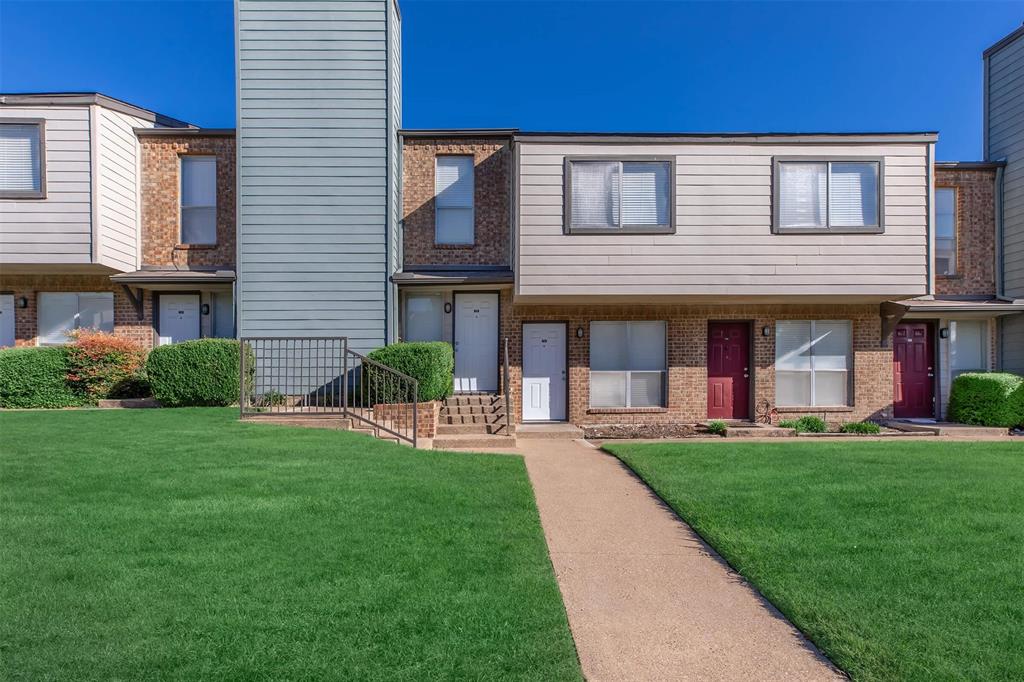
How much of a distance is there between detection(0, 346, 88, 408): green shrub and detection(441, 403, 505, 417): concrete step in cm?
716

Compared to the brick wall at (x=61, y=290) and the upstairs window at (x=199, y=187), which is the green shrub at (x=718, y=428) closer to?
the upstairs window at (x=199, y=187)

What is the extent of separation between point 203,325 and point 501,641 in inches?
461

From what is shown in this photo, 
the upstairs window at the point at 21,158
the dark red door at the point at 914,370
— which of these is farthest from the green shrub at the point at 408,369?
→ the dark red door at the point at 914,370

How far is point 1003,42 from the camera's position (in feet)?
41.9

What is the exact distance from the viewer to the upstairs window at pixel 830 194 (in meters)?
10.7

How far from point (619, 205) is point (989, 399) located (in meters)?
8.80

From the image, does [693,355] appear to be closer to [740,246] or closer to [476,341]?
[740,246]

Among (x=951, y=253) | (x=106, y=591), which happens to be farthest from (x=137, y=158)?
(x=951, y=253)

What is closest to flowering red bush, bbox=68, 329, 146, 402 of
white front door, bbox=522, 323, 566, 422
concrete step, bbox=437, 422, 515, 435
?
concrete step, bbox=437, 422, 515, 435

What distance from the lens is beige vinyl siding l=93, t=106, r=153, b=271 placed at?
1105 centimetres

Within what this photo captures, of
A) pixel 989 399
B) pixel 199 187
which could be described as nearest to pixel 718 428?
pixel 989 399

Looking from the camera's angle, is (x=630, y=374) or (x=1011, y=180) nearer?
(x=630, y=374)

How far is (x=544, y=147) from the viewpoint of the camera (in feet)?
34.6

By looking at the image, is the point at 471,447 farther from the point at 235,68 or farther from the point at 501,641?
the point at 235,68
